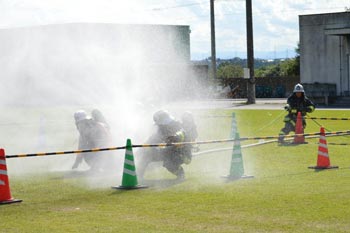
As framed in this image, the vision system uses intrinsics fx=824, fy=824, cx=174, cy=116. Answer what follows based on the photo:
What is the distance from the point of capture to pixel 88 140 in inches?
780

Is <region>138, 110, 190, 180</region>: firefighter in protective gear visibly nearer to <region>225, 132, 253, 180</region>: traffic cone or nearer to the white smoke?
<region>225, 132, 253, 180</region>: traffic cone

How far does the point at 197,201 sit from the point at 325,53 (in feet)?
149

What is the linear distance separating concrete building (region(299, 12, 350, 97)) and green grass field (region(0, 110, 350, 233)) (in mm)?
35465

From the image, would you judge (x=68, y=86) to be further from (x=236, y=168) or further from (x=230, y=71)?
(x=230, y=71)

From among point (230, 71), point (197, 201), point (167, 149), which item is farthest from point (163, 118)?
point (230, 71)

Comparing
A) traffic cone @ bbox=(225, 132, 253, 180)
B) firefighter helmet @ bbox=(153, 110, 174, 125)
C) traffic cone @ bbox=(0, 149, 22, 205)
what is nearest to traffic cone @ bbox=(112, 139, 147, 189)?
firefighter helmet @ bbox=(153, 110, 174, 125)

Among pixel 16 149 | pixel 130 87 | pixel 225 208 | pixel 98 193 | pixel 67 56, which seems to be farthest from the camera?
pixel 67 56

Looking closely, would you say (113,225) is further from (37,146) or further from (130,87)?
(130,87)

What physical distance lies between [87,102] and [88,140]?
26624 millimetres

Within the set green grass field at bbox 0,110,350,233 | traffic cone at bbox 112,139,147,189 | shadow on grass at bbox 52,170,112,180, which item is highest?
traffic cone at bbox 112,139,147,189

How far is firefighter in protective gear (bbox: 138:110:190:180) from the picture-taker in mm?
16812

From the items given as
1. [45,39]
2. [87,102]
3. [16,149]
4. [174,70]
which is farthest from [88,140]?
[174,70]

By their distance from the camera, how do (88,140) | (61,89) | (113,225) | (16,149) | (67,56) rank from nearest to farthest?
(113,225) < (88,140) < (16,149) < (67,56) < (61,89)

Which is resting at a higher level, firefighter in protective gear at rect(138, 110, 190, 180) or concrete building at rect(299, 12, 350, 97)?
concrete building at rect(299, 12, 350, 97)
